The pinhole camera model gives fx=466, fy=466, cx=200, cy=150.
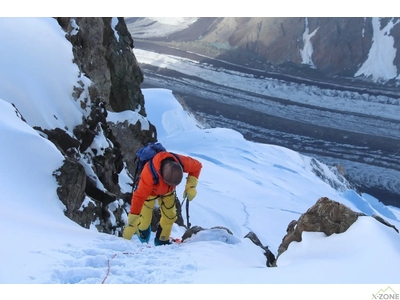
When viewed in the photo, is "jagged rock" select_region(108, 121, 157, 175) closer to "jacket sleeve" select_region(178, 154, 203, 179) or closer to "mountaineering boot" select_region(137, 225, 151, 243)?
"mountaineering boot" select_region(137, 225, 151, 243)

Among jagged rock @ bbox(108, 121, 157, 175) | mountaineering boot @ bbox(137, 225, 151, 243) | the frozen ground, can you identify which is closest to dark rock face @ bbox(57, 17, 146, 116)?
jagged rock @ bbox(108, 121, 157, 175)

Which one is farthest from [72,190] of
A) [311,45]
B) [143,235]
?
[311,45]

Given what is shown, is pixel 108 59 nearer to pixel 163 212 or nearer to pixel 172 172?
pixel 163 212

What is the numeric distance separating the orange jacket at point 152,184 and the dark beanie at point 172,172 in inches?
3.5

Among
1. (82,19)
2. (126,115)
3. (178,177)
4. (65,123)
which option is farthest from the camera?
(126,115)

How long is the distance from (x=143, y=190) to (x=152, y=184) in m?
0.11

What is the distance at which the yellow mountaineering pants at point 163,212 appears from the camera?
497cm

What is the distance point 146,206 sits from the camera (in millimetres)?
4977

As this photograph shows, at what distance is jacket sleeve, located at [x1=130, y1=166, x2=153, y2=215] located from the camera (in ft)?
15.2

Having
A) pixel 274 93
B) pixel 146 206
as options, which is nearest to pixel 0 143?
pixel 146 206

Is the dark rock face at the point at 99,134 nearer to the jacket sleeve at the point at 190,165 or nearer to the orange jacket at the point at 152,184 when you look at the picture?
the orange jacket at the point at 152,184

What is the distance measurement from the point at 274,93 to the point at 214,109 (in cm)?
554

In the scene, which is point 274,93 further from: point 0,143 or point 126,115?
point 0,143

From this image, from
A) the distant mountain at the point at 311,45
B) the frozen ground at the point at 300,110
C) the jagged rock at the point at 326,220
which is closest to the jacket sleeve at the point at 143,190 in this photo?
the jagged rock at the point at 326,220
